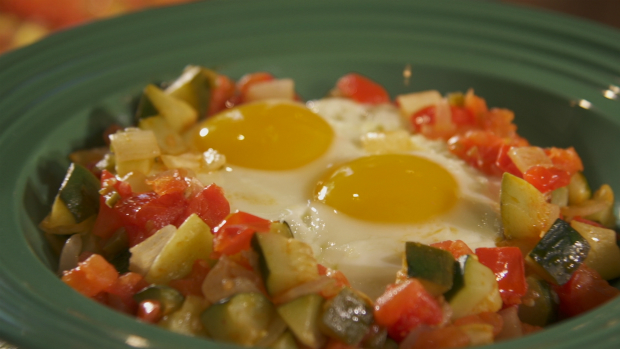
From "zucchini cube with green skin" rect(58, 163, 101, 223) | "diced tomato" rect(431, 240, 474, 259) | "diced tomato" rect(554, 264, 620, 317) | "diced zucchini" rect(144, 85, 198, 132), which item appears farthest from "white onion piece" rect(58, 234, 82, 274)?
"diced tomato" rect(554, 264, 620, 317)

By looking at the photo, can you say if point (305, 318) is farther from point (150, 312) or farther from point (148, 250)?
point (148, 250)

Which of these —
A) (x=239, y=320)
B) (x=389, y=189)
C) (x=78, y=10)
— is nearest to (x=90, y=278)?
(x=239, y=320)

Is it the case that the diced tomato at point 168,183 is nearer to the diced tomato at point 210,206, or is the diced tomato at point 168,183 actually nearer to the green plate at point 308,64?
the diced tomato at point 210,206

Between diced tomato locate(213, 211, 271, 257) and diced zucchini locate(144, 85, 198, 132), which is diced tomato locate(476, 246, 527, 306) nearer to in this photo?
diced tomato locate(213, 211, 271, 257)

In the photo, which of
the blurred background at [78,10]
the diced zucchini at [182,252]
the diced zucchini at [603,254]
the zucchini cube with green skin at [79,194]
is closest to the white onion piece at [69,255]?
the zucchini cube with green skin at [79,194]

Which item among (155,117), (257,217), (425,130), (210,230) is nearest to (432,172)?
(425,130)
